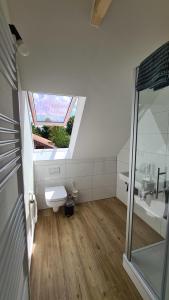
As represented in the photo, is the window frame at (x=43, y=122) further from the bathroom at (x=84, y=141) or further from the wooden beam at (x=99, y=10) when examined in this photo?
the wooden beam at (x=99, y=10)

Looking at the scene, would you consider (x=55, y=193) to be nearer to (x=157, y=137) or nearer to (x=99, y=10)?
(x=157, y=137)

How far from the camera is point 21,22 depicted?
1081 millimetres

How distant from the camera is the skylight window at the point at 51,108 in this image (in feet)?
8.01

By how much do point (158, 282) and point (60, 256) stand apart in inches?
42.0

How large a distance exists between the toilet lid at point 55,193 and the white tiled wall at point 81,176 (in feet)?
0.66

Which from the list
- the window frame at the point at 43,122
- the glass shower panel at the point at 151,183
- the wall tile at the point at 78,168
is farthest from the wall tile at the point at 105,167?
the glass shower panel at the point at 151,183

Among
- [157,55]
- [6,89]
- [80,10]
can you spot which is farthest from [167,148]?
[6,89]

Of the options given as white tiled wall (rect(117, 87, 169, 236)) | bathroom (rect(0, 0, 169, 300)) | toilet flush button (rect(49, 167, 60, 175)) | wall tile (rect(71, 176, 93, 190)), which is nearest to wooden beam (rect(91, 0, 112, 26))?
bathroom (rect(0, 0, 169, 300))

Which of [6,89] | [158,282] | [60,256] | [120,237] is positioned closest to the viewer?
[6,89]

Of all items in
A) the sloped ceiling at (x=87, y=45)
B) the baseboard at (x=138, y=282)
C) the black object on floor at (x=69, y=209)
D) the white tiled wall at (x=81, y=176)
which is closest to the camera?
the sloped ceiling at (x=87, y=45)

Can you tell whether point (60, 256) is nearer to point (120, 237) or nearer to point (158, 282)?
point (120, 237)

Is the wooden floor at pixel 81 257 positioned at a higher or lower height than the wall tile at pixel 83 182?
lower

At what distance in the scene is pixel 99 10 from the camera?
0.99 metres

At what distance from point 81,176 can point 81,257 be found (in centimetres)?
148
